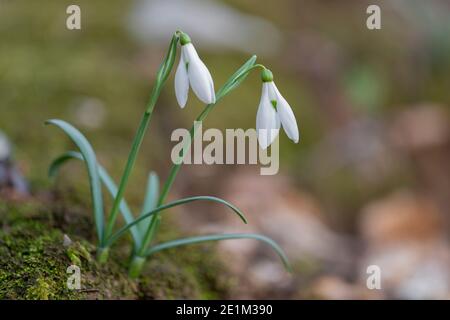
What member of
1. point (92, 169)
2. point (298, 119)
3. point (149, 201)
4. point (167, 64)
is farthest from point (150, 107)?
point (298, 119)

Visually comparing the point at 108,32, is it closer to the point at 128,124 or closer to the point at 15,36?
the point at 15,36

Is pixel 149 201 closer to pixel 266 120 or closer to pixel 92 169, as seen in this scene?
pixel 92 169

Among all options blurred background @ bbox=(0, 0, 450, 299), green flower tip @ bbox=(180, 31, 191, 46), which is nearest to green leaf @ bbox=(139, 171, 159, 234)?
blurred background @ bbox=(0, 0, 450, 299)

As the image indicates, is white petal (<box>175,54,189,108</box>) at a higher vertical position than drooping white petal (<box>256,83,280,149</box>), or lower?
higher

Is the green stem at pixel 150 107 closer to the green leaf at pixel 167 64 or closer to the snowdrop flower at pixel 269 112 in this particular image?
the green leaf at pixel 167 64

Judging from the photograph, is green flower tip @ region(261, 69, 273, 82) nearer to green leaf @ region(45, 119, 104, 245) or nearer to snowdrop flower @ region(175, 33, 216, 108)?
snowdrop flower @ region(175, 33, 216, 108)
